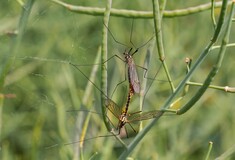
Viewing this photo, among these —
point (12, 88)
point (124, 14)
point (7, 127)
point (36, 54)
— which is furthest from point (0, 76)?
point (36, 54)

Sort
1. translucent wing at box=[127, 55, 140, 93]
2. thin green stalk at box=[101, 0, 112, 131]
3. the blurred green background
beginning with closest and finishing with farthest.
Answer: thin green stalk at box=[101, 0, 112, 131], translucent wing at box=[127, 55, 140, 93], the blurred green background

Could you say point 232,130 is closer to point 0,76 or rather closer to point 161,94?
point 161,94

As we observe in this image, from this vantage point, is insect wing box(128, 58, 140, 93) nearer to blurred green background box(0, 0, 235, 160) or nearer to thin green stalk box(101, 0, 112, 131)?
thin green stalk box(101, 0, 112, 131)

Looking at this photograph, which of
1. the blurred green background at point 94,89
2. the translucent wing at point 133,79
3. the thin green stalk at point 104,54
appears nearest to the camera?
the thin green stalk at point 104,54

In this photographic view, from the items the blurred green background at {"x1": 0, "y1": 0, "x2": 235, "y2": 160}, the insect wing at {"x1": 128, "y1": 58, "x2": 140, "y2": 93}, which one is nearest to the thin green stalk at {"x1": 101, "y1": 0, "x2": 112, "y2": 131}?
the insect wing at {"x1": 128, "y1": 58, "x2": 140, "y2": 93}

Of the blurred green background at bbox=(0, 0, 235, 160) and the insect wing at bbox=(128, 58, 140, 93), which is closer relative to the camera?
the insect wing at bbox=(128, 58, 140, 93)

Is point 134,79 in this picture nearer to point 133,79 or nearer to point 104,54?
point 133,79

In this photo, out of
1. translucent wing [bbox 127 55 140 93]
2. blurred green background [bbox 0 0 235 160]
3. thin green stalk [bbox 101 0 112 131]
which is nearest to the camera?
thin green stalk [bbox 101 0 112 131]

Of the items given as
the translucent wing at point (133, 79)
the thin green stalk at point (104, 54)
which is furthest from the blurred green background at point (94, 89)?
the thin green stalk at point (104, 54)

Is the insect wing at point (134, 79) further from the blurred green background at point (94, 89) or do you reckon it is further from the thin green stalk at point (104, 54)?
the blurred green background at point (94, 89)
